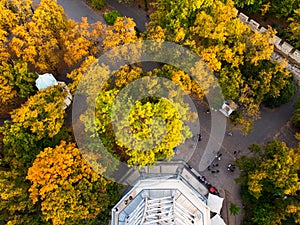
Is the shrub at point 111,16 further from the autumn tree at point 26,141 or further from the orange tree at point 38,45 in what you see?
the autumn tree at point 26,141

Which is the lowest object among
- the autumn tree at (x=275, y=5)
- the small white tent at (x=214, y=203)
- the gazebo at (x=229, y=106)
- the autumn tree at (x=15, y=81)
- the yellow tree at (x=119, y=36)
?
the small white tent at (x=214, y=203)

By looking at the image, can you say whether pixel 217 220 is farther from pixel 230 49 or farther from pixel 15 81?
pixel 15 81

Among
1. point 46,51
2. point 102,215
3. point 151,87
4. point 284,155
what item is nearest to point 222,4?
point 151,87

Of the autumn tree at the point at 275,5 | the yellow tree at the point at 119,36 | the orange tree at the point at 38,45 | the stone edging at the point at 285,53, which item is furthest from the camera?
the stone edging at the point at 285,53

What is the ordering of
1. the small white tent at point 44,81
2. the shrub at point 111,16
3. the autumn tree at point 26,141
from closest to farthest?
1. the autumn tree at point 26,141
2. the small white tent at point 44,81
3. the shrub at point 111,16

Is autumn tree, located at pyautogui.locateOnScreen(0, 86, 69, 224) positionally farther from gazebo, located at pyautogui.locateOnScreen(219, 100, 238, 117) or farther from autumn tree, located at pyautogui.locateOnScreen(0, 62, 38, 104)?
gazebo, located at pyautogui.locateOnScreen(219, 100, 238, 117)

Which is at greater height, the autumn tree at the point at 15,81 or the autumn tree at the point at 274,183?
the autumn tree at the point at 15,81

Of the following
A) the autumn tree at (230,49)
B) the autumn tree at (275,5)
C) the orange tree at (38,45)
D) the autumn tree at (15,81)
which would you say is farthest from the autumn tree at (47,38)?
the autumn tree at (275,5)
